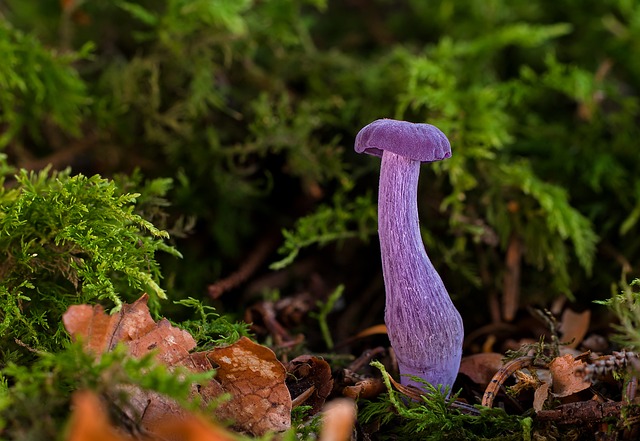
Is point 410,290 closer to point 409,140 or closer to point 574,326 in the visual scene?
point 409,140

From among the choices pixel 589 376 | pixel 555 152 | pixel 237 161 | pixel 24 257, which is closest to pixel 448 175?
pixel 555 152

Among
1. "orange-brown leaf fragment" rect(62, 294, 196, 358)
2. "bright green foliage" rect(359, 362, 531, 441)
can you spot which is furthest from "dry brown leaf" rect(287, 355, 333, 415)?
"orange-brown leaf fragment" rect(62, 294, 196, 358)

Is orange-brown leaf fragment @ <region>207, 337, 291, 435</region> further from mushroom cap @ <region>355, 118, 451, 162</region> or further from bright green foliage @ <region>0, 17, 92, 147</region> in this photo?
bright green foliage @ <region>0, 17, 92, 147</region>

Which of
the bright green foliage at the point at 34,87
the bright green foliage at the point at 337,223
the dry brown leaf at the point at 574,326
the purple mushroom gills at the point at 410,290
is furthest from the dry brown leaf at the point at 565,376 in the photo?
the bright green foliage at the point at 34,87

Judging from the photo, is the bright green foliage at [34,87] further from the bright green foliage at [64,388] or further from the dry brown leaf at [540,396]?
the dry brown leaf at [540,396]

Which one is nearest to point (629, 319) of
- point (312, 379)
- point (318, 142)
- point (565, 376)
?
point (565, 376)

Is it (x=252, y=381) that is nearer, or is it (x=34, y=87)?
(x=252, y=381)

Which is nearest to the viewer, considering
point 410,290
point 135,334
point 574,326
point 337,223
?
point 135,334

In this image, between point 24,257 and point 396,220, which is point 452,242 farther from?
point 24,257
